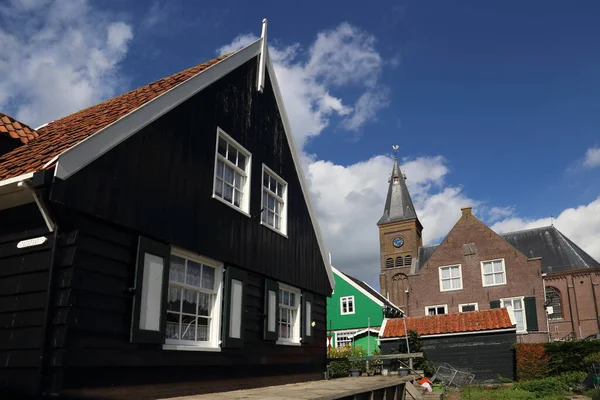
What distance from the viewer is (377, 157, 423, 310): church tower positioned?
187 feet

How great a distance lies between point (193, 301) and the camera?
8203 millimetres

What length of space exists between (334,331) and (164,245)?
30.3 m

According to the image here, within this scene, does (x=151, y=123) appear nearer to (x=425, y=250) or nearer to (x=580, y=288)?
(x=425, y=250)

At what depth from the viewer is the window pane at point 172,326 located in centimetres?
761

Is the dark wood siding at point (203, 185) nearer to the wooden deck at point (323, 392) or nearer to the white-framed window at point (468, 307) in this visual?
the wooden deck at point (323, 392)

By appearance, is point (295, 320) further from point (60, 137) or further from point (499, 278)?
point (499, 278)

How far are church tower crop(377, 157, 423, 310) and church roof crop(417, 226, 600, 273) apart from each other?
12604mm

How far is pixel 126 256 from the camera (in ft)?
22.4

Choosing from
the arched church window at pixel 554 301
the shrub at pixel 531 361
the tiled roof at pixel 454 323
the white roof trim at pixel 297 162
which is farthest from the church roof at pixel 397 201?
the white roof trim at pixel 297 162

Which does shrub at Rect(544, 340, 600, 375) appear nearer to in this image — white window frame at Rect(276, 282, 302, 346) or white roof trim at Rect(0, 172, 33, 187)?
white window frame at Rect(276, 282, 302, 346)

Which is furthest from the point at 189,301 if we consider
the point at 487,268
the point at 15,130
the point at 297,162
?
the point at 487,268

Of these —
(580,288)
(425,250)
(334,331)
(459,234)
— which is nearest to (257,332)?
(334,331)

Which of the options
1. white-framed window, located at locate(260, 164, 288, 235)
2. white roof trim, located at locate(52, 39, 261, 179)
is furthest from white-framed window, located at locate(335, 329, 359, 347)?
white roof trim, located at locate(52, 39, 261, 179)

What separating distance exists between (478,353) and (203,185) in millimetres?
18909
